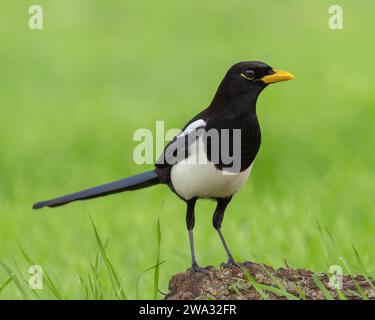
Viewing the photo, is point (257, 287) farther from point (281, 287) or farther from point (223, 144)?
point (223, 144)

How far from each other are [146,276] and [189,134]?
199cm

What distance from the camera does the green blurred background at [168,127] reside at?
664cm

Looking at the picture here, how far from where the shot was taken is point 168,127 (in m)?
9.48

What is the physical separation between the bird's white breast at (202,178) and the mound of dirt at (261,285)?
16.2 inches

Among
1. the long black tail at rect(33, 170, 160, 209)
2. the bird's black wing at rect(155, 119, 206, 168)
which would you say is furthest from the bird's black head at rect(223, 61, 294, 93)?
the long black tail at rect(33, 170, 160, 209)

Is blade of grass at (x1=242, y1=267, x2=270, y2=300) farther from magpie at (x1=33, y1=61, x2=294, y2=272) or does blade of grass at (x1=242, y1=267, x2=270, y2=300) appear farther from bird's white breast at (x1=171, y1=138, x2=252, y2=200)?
bird's white breast at (x1=171, y1=138, x2=252, y2=200)

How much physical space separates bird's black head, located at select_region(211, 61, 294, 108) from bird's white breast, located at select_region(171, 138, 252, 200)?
24 centimetres

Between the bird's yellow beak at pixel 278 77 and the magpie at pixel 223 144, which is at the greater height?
the bird's yellow beak at pixel 278 77

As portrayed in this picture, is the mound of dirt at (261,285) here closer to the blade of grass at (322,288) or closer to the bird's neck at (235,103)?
the blade of grass at (322,288)

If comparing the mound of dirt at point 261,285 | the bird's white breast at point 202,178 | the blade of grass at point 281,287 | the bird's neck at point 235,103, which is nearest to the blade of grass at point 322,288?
the mound of dirt at point 261,285

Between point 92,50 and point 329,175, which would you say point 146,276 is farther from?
point 92,50

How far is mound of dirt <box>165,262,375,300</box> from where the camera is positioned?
3822 millimetres

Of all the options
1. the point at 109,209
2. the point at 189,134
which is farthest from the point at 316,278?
the point at 109,209

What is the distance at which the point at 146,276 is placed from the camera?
246 inches
